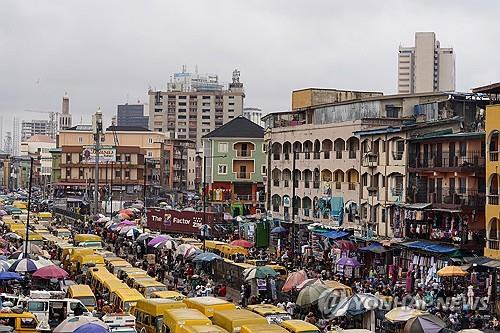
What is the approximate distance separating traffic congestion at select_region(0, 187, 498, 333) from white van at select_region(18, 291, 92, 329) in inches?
1.5

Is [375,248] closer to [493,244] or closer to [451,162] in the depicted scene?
[451,162]

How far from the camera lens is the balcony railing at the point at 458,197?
137ft

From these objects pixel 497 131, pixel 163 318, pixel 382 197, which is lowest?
pixel 163 318

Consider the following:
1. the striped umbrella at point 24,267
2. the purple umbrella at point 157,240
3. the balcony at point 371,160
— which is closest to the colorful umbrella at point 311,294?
the striped umbrella at point 24,267

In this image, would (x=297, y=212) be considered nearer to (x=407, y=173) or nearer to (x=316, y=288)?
(x=407, y=173)

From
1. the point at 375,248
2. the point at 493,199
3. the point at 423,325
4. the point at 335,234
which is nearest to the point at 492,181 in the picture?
the point at 493,199

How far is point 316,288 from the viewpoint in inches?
1356

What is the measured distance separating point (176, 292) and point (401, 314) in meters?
11.3

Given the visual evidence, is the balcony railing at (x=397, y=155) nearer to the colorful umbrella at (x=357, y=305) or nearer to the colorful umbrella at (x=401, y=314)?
the colorful umbrella at (x=357, y=305)

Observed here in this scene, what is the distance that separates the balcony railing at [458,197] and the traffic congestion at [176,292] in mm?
5526

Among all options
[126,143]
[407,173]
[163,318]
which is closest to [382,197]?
[407,173]

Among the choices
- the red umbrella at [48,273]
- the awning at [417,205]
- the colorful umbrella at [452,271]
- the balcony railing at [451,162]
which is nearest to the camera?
the colorful umbrella at [452,271]

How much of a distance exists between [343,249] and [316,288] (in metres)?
18.8

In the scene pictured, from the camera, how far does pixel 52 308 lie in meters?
31.8
